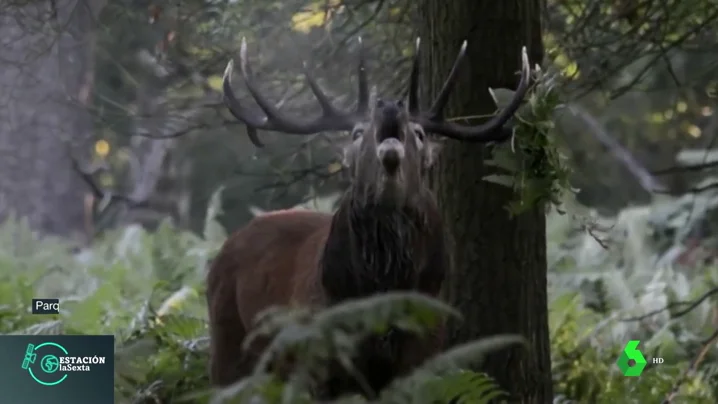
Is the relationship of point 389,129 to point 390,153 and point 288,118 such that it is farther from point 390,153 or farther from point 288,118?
point 288,118

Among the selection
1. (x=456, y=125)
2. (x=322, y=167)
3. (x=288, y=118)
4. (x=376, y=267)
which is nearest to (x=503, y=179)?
(x=456, y=125)

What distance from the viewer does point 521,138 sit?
496 centimetres

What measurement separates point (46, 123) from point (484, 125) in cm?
652

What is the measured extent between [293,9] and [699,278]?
19.1ft

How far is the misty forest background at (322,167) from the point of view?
17.9 ft

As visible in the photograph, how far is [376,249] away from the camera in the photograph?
15.9 ft

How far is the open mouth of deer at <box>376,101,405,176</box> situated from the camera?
4477mm

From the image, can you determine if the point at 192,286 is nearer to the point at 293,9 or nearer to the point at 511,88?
the point at 293,9

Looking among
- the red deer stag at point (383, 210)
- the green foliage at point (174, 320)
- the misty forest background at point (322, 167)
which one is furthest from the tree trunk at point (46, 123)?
the red deer stag at point (383, 210)

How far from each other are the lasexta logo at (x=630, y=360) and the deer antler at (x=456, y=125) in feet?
7.41

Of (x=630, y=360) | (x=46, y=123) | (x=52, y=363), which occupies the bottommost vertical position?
(x=630, y=360)

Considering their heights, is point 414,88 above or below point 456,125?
above

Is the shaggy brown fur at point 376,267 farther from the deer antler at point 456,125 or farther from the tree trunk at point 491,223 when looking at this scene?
the tree trunk at point 491,223

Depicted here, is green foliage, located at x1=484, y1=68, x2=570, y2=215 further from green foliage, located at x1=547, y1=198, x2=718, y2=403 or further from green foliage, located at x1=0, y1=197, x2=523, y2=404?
green foliage, located at x1=0, y1=197, x2=523, y2=404
